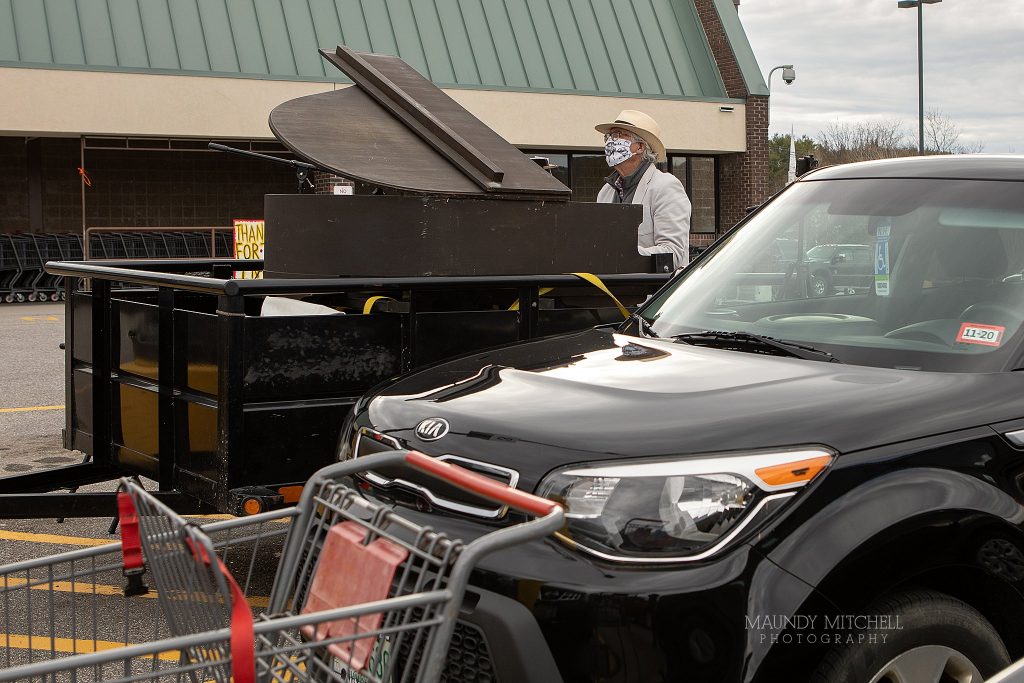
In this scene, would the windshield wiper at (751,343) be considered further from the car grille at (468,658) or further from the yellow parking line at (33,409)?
the yellow parking line at (33,409)

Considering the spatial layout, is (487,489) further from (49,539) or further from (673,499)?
(49,539)

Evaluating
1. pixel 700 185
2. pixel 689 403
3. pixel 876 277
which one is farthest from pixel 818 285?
pixel 700 185

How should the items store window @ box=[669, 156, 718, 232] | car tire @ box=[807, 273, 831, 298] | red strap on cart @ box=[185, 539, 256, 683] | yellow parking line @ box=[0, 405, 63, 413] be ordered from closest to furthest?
red strap on cart @ box=[185, 539, 256, 683], car tire @ box=[807, 273, 831, 298], yellow parking line @ box=[0, 405, 63, 413], store window @ box=[669, 156, 718, 232]

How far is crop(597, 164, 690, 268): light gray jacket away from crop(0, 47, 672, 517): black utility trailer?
3.57 feet

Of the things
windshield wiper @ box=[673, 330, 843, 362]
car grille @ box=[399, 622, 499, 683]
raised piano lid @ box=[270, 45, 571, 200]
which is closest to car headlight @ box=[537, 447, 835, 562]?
car grille @ box=[399, 622, 499, 683]

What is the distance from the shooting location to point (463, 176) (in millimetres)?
5699

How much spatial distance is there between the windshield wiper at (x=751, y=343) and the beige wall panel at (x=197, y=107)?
2354 centimetres

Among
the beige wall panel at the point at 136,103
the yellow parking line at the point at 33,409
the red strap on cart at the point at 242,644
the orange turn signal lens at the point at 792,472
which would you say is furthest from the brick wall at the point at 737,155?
the red strap on cart at the point at 242,644

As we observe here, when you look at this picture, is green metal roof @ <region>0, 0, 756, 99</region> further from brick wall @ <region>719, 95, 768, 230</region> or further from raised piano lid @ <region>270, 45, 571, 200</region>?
raised piano lid @ <region>270, 45, 571, 200</region>

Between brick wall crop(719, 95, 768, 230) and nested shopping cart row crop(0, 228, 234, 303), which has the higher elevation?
brick wall crop(719, 95, 768, 230)

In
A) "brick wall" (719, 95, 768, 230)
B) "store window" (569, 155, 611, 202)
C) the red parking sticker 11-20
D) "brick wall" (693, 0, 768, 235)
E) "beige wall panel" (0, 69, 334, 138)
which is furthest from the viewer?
"brick wall" (719, 95, 768, 230)

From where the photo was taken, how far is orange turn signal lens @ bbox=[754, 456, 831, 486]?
264 centimetres

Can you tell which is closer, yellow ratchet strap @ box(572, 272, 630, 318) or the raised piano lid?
yellow ratchet strap @ box(572, 272, 630, 318)

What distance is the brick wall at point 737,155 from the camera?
31484 mm
